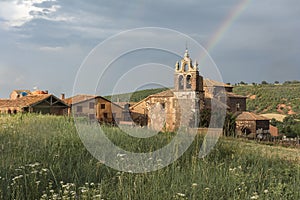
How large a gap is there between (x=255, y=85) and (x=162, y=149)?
70.2 m

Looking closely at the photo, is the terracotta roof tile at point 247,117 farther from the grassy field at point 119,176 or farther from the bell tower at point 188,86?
the grassy field at point 119,176

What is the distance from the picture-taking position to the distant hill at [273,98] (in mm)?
59219

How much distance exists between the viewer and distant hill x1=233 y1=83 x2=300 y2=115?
59219mm

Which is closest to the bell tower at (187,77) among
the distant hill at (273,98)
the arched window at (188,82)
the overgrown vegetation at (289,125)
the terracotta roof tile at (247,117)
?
the arched window at (188,82)

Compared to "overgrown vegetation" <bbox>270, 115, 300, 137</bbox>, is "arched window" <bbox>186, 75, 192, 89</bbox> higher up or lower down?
higher up

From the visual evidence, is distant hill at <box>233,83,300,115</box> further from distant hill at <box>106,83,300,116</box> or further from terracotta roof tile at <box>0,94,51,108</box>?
terracotta roof tile at <box>0,94,51,108</box>

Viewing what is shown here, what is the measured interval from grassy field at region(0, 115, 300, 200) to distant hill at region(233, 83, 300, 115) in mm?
54469

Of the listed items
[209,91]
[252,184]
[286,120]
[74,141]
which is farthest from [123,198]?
[286,120]

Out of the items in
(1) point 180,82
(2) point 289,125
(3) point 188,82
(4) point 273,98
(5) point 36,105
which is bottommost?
(2) point 289,125

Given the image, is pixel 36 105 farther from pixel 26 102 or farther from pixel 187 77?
pixel 187 77

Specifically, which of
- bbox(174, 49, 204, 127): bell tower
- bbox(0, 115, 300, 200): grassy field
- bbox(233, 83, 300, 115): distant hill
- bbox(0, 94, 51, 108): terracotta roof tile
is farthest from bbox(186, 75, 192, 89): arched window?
bbox(233, 83, 300, 115): distant hill

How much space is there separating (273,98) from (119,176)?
208 feet

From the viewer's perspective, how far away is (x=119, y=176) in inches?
179

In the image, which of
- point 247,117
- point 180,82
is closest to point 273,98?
point 247,117
